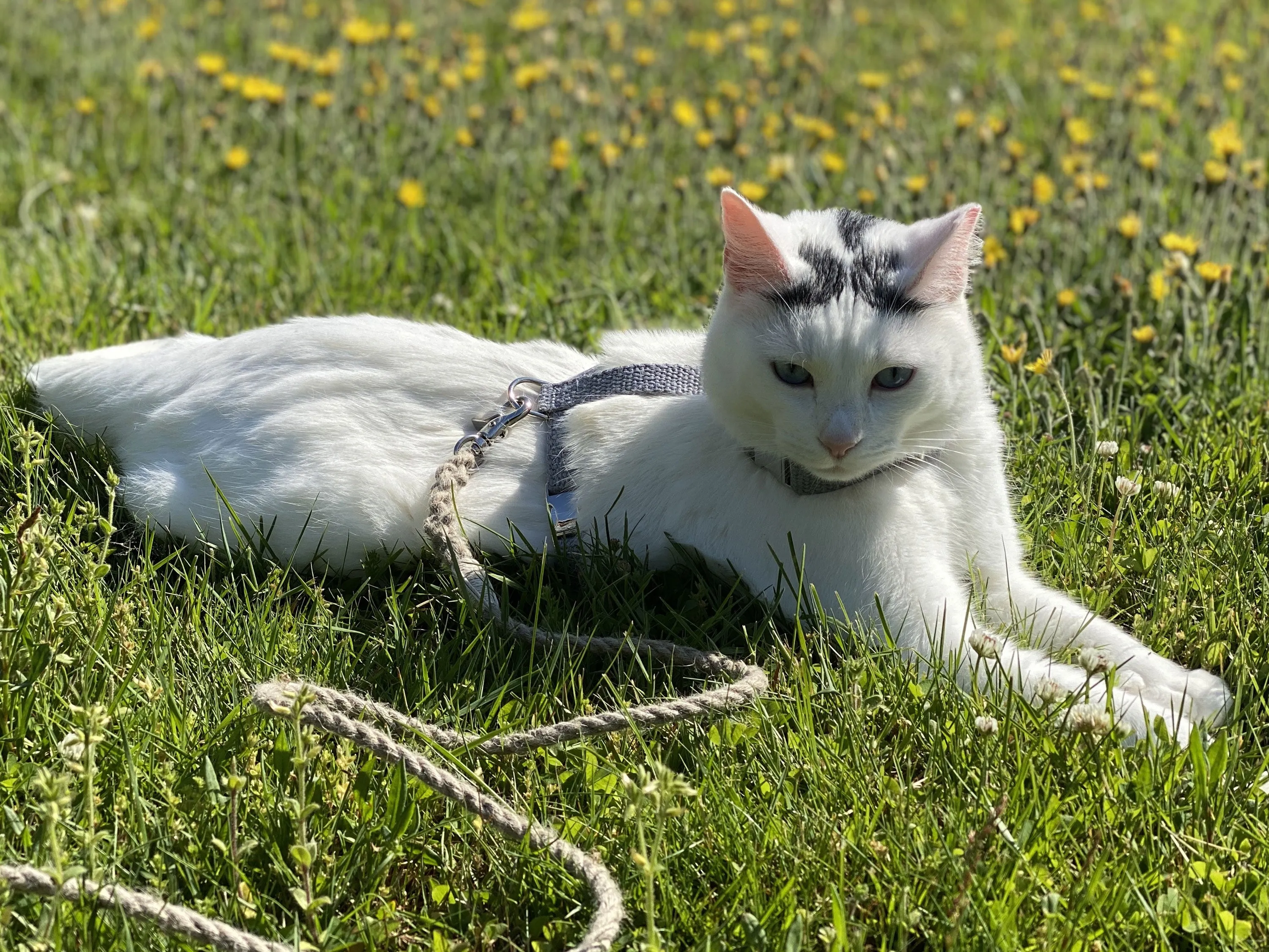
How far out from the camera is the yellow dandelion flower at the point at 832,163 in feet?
15.2

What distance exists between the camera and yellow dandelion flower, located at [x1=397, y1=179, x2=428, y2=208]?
14.4 ft

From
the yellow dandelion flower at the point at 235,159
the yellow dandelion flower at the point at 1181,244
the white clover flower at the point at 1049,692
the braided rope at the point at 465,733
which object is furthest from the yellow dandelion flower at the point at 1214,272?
the yellow dandelion flower at the point at 235,159

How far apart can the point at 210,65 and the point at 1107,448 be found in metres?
3.90

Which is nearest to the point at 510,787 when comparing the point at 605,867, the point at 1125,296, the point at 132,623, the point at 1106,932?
the point at 605,867

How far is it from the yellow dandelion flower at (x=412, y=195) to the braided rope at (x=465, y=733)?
6.87 ft

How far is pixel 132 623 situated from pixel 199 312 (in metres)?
1.58

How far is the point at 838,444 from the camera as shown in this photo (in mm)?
2160

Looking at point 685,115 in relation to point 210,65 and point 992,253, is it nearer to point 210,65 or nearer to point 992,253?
point 992,253

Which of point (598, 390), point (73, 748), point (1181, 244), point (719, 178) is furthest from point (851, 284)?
point (719, 178)

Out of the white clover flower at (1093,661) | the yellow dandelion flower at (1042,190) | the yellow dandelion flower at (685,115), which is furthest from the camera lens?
the yellow dandelion flower at (685,115)

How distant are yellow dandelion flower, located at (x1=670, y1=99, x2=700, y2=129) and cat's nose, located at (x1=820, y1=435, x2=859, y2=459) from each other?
3.20 meters

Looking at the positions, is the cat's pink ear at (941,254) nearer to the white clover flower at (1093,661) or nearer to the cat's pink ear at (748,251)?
the cat's pink ear at (748,251)

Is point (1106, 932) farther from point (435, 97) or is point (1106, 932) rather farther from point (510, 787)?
point (435, 97)

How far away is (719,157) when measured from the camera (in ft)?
16.0
